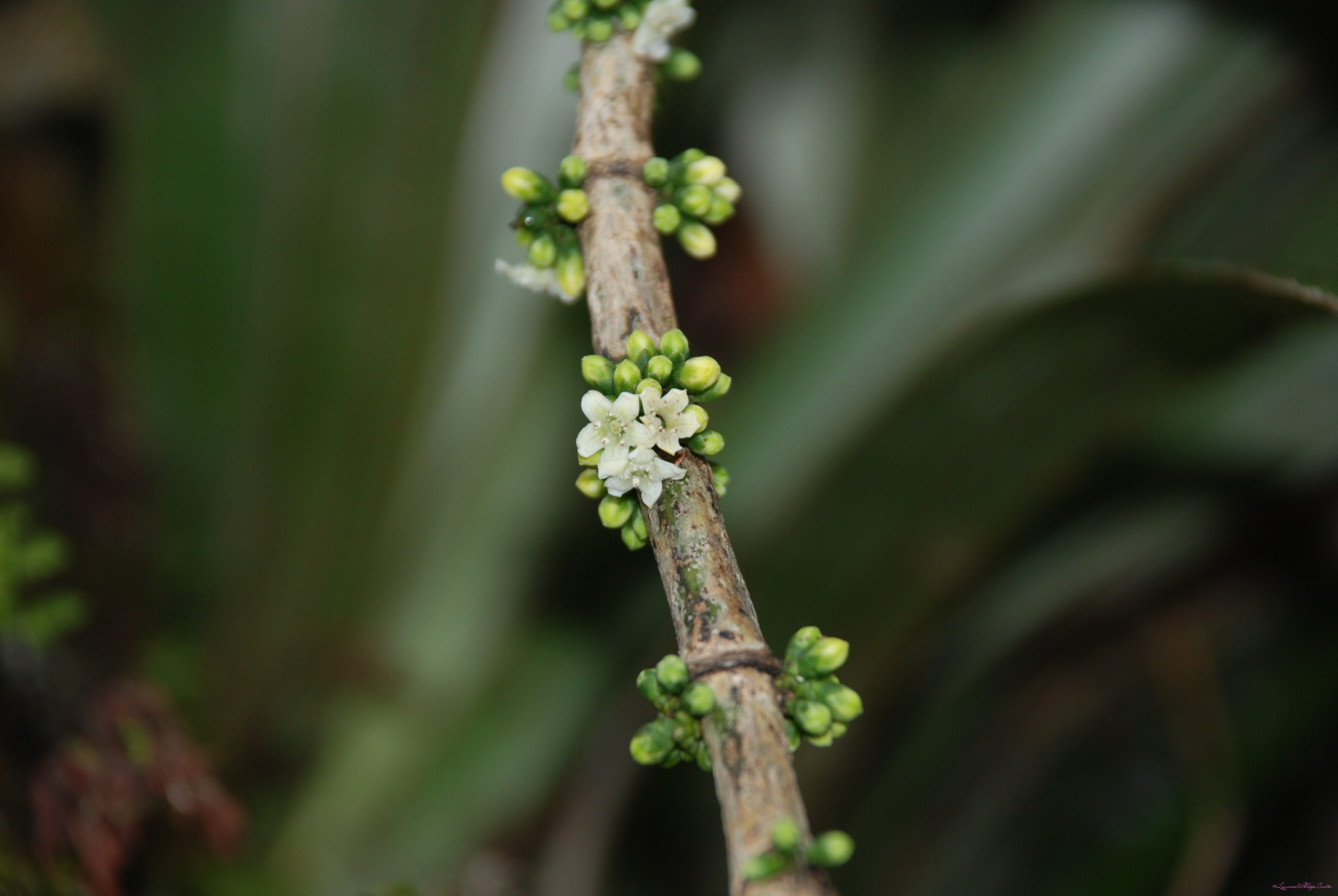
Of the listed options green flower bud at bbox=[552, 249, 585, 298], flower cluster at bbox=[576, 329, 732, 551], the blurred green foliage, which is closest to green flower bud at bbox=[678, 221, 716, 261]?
green flower bud at bbox=[552, 249, 585, 298]

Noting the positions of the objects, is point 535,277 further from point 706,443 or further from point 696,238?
point 706,443

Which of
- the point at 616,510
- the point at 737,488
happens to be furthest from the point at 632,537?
the point at 737,488

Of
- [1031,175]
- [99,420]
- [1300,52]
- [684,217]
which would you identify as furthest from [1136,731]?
[99,420]

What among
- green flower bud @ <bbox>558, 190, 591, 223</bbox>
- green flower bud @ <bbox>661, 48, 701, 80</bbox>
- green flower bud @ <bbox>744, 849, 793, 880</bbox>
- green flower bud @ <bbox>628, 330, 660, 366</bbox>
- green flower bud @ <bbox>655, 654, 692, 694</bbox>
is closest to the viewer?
green flower bud @ <bbox>744, 849, 793, 880</bbox>

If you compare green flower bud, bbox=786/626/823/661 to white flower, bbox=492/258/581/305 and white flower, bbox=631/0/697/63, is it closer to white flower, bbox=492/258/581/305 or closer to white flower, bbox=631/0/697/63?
white flower, bbox=492/258/581/305

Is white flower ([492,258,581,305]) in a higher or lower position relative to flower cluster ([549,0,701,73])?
lower

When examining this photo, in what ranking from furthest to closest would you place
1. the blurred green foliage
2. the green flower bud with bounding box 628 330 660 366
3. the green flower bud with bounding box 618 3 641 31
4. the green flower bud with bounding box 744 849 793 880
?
the blurred green foliage, the green flower bud with bounding box 618 3 641 31, the green flower bud with bounding box 628 330 660 366, the green flower bud with bounding box 744 849 793 880

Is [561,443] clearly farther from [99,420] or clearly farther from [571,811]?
[99,420]

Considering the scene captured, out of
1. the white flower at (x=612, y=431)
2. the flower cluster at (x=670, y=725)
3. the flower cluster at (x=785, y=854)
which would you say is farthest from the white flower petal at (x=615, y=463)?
the flower cluster at (x=785, y=854)
